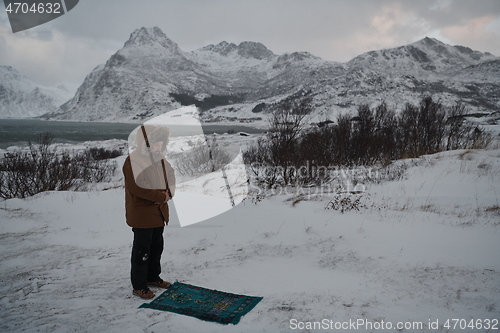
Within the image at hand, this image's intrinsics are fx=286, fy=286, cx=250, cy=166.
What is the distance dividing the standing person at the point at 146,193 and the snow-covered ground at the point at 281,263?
428mm

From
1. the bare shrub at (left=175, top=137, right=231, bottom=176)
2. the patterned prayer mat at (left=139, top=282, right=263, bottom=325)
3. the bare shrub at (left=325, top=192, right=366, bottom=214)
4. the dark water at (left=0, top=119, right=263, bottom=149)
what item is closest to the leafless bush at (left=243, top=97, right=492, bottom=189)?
the bare shrub at (left=175, top=137, right=231, bottom=176)

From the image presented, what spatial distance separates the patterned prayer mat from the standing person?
0.80 feet

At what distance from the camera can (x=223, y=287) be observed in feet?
12.2

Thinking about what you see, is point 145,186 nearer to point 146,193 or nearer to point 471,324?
point 146,193

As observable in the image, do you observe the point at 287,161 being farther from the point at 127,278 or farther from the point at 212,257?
the point at 127,278

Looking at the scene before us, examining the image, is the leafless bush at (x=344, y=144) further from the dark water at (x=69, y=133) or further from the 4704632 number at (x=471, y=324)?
the dark water at (x=69, y=133)

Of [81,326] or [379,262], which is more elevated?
[81,326]

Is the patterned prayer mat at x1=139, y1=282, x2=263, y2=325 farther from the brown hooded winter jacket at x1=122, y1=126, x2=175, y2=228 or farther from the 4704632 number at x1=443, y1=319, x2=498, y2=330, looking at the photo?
the 4704632 number at x1=443, y1=319, x2=498, y2=330

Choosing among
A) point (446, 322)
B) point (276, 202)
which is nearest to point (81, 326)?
point (446, 322)

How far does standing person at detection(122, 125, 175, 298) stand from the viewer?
3.08 meters

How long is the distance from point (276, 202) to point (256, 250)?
2.45 meters

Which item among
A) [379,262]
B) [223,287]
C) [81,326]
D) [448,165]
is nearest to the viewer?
[81,326]

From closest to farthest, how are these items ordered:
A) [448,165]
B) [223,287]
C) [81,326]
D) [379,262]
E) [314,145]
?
1. [81,326]
2. [223,287]
3. [379,262]
4. [448,165]
5. [314,145]

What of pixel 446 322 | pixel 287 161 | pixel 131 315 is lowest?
pixel 446 322
